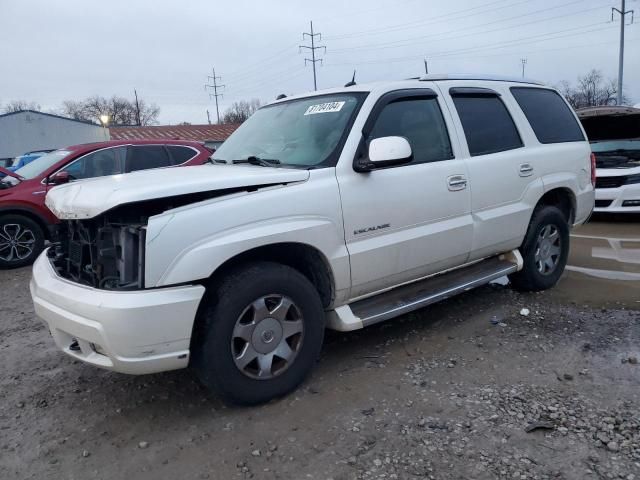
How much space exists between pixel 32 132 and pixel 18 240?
28.4m

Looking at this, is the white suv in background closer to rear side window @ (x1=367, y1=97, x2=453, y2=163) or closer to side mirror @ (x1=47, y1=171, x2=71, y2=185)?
rear side window @ (x1=367, y1=97, x2=453, y2=163)

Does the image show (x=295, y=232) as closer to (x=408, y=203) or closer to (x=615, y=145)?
(x=408, y=203)

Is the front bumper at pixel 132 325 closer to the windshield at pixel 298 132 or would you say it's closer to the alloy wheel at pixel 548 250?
the windshield at pixel 298 132

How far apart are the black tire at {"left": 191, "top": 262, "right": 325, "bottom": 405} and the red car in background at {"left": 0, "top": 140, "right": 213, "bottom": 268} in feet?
16.7

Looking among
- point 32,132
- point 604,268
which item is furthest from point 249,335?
point 32,132

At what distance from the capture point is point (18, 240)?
7.25 m

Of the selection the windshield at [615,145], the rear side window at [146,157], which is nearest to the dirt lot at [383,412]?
the rear side window at [146,157]

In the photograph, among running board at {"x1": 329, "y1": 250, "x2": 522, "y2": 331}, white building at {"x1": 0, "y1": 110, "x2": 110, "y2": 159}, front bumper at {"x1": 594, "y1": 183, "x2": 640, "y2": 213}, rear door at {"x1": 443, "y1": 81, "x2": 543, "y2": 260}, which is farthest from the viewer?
white building at {"x1": 0, "y1": 110, "x2": 110, "y2": 159}

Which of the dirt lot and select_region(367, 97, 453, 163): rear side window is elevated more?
select_region(367, 97, 453, 163): rear side window

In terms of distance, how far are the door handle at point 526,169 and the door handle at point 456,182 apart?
832 millimetres

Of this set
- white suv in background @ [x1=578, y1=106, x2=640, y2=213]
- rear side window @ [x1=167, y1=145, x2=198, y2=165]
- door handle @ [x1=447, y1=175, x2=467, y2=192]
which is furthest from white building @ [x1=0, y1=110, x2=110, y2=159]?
door handle @ [x1=447, y1=175, x2=467, y2=192]

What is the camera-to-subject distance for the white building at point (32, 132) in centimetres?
3088

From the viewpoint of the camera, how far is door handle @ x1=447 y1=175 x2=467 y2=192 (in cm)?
386

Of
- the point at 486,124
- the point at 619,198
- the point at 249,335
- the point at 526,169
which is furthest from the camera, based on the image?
the point at 619,198
